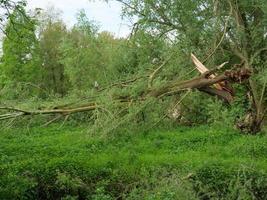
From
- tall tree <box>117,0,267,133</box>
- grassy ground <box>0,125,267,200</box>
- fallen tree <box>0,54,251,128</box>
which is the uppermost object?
tall tree <box>117,0,267,133</box>

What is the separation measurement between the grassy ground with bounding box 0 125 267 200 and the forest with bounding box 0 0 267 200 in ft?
0.08

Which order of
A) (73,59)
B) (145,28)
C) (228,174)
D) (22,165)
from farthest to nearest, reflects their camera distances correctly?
(73,59) < (145,28) < (22,165) < (228,174)

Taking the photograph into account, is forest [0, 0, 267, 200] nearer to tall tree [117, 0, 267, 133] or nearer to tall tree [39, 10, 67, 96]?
tall tree [117, 0, 267, 133]

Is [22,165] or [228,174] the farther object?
[22,165]

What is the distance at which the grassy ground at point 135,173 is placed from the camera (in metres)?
9.31

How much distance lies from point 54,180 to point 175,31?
373 inches

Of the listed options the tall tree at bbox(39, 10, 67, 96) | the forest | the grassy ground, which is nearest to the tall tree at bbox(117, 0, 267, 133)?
the forest

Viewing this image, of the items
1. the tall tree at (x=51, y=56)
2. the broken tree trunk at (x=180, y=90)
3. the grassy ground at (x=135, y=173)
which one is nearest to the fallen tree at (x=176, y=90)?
the broken tree trunk at (x=180, y=90)

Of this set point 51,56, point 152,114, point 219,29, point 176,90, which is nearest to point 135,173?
point 152,114

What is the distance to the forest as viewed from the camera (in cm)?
1001

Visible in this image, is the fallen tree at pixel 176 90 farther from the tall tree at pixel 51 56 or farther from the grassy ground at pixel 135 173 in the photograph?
the tall tree at pixel 51 56

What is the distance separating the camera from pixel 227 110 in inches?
571

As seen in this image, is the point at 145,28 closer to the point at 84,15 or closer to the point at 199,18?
the point at 199,18

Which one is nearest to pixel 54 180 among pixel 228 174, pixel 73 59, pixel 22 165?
pixel 22 165
